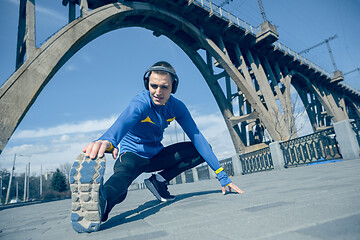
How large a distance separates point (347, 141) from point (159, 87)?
292 inches

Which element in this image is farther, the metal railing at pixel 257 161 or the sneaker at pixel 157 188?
the metal railing at pixel 257 161

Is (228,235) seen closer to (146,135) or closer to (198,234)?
(198,234)

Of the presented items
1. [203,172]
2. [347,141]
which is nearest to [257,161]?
[203,172]

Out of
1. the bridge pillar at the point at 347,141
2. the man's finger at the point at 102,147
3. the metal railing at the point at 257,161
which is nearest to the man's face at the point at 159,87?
the man's finger at the point at 102,147

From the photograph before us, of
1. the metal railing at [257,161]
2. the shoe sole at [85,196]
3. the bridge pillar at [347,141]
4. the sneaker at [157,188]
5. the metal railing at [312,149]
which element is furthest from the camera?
the metal railing at [257,161]

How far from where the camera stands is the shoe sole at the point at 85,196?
1290 mm

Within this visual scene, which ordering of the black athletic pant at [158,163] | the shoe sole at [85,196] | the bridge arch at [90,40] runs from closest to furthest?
the shoe sole at [85,196] < the black athletic pant at [158,163] < the bridge arch at [90,40]

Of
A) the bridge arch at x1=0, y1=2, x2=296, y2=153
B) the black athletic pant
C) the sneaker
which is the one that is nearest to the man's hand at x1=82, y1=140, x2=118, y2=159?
the black athletic pant

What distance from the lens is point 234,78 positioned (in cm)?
1422

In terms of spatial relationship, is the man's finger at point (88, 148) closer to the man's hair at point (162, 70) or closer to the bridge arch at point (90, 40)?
the man's hair at point (162, 70)

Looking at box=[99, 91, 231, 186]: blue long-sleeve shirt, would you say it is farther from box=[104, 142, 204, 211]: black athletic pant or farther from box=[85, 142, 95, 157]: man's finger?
box=[85, 142, 95, 157]: man's finger

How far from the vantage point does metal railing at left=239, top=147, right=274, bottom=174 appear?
36.6ft

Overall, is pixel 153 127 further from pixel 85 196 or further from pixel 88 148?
pixel 85 196

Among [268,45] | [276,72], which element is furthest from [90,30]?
[276,72]
